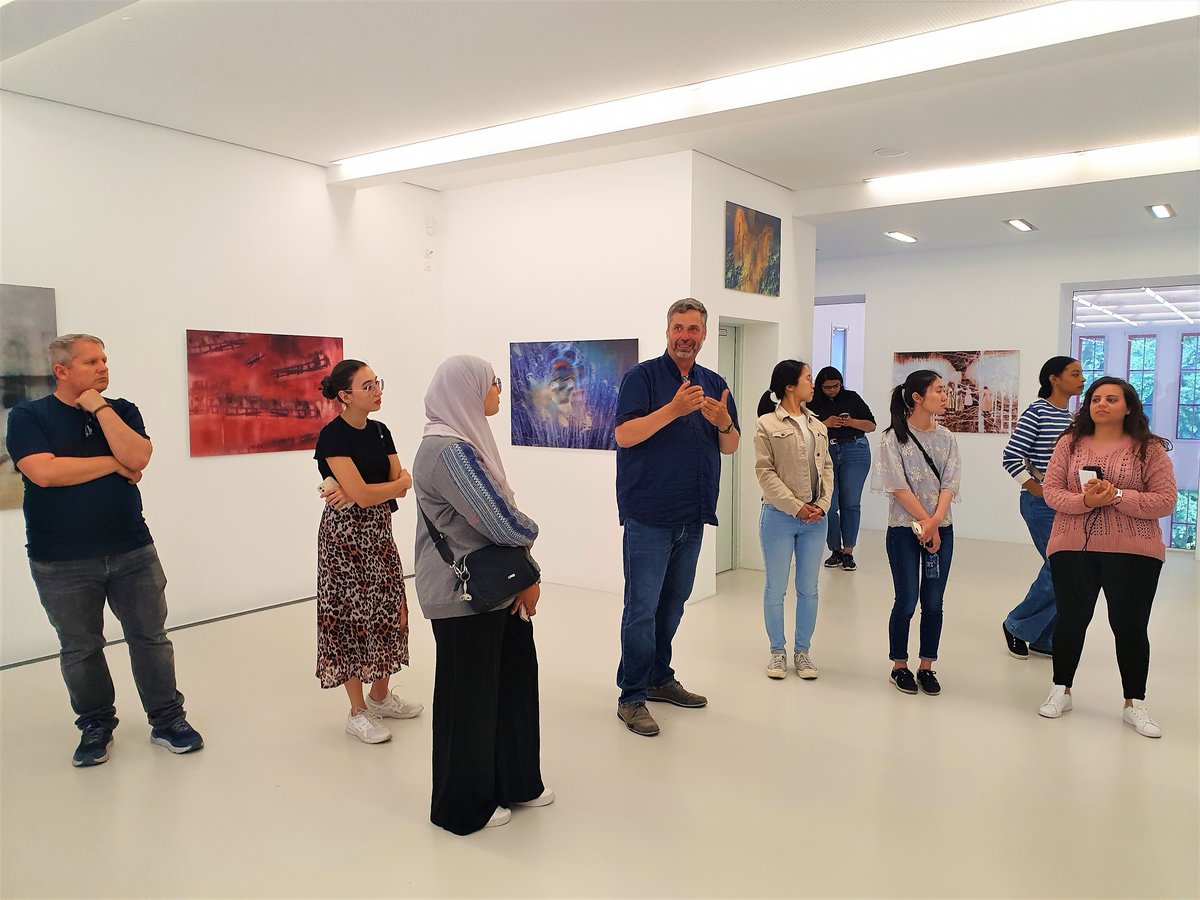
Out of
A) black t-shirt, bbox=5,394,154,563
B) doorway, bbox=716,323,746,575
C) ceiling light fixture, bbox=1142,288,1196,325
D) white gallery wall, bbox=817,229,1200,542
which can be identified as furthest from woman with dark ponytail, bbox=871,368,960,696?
ceiling light fixture, bbox=1142,288,1196,325

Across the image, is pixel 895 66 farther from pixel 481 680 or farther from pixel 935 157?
pixel 481 680

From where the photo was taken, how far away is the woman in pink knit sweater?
3.69 meters

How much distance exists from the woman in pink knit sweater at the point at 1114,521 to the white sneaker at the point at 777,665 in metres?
1.37

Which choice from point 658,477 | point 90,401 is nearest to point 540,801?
point 658,477

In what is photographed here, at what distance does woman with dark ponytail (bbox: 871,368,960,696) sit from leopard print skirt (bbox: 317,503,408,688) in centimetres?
250

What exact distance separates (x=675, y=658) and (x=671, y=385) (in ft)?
6.07

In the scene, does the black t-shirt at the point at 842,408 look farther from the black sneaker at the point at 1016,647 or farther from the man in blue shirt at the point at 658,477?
the man in blue shirt at the point at 658,477

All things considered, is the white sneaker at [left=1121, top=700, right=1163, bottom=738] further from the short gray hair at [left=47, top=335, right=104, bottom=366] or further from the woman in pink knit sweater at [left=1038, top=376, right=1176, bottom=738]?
the short gray hair at [left=47, top=335, right=104, bottom=366]

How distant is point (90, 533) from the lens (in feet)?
11.3

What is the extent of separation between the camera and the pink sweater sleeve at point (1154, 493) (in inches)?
143

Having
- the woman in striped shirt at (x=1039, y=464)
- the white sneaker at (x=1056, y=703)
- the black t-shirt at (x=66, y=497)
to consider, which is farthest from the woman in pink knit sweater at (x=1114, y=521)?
the black t-shirt at (x=66, y=497)

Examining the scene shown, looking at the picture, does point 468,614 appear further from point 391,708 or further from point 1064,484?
point 1064,484

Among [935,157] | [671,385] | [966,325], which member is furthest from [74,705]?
[966,325]

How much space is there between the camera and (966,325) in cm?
929
